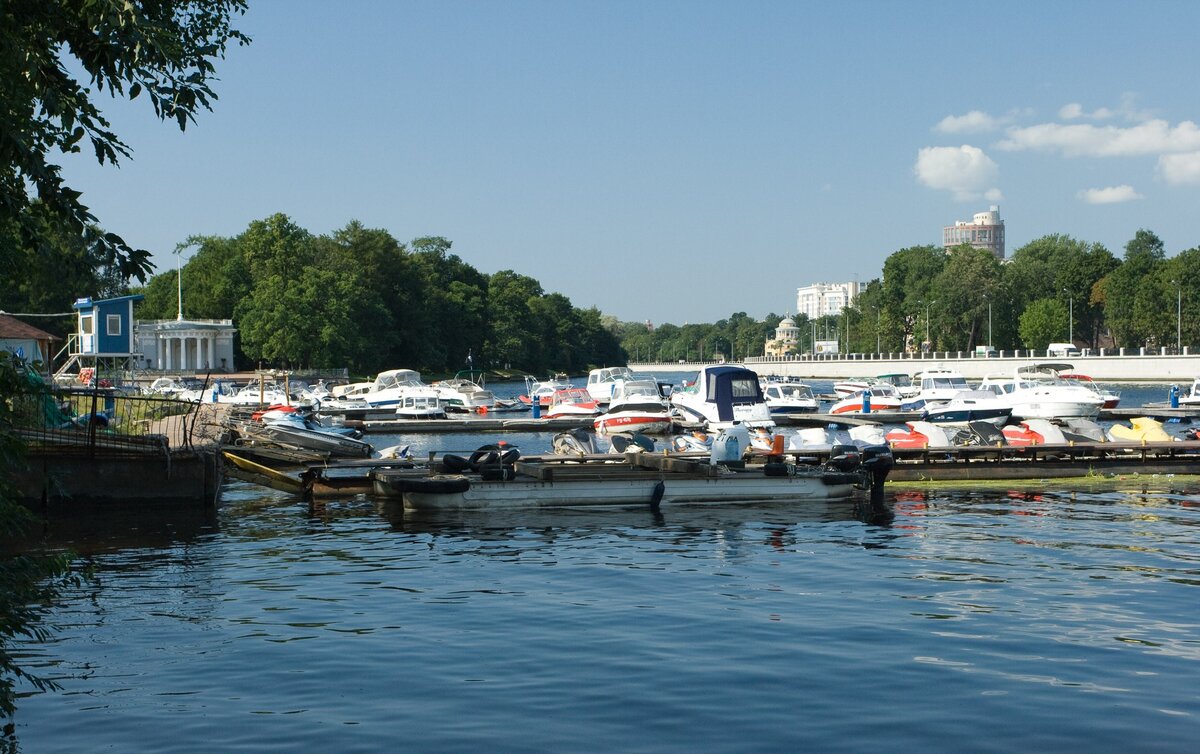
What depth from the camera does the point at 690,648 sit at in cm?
1401

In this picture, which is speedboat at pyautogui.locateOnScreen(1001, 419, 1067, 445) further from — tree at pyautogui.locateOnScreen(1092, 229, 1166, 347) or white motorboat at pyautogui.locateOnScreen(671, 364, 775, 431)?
tree at pyautogui.locateOnScreen(1092, 229, 1166, 347)

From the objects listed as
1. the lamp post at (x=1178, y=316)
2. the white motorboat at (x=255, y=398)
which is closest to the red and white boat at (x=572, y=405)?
the white motorboat at (x=255, y=398)

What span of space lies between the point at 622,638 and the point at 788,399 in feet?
178

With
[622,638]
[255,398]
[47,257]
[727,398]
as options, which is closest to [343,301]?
[255,398]

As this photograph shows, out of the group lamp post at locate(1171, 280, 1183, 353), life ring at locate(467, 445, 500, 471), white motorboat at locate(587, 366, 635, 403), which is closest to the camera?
life ring at locate(467, 445, 500, 471)

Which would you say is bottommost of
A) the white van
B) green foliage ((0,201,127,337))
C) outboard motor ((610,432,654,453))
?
outboard motor ((610,432,654,453))

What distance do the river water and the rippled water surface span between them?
0.16ft

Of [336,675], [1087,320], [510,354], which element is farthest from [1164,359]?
[336,675]

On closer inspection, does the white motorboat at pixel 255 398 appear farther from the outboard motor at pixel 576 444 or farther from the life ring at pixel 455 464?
the life ring at pixel 455 464

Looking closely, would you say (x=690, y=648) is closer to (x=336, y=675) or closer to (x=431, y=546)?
(x=336, y=675)

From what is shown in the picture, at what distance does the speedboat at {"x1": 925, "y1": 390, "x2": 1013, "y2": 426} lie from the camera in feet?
188

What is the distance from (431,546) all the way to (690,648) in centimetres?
936

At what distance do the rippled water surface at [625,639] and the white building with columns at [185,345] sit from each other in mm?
104824

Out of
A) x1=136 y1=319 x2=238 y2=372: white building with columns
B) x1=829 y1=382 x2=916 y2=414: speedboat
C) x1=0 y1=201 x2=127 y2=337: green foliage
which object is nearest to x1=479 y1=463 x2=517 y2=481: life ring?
x1=0 y1=201 x2=127 y2=337: green foliage
